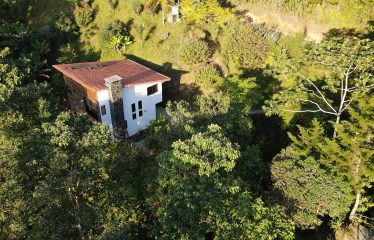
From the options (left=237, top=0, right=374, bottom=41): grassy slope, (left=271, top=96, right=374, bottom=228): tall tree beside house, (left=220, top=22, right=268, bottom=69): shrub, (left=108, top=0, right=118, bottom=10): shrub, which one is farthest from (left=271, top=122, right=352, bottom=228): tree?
(left=108, top=0, right=118, bottom=10): shrub

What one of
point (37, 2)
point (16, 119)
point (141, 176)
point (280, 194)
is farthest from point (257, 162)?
point (37, 2)

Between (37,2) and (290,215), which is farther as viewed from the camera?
(37,2)

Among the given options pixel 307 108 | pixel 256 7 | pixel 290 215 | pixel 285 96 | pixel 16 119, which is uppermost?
pixel 256 7

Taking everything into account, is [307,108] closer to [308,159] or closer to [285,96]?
[285,96]

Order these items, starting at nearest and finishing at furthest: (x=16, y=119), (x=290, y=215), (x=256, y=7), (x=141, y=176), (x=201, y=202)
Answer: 1. (x=201, y=202)
2. (x=16, y=119)
3. (x=290, y=215)
4. (x=141, y=176)
5. (x=256, y=7)

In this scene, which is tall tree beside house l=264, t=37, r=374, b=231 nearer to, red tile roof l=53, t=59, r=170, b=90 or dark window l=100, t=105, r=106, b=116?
red tile roof l=53, t=59, r=170, b=90

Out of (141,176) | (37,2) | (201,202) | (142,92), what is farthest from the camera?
(37,2)
